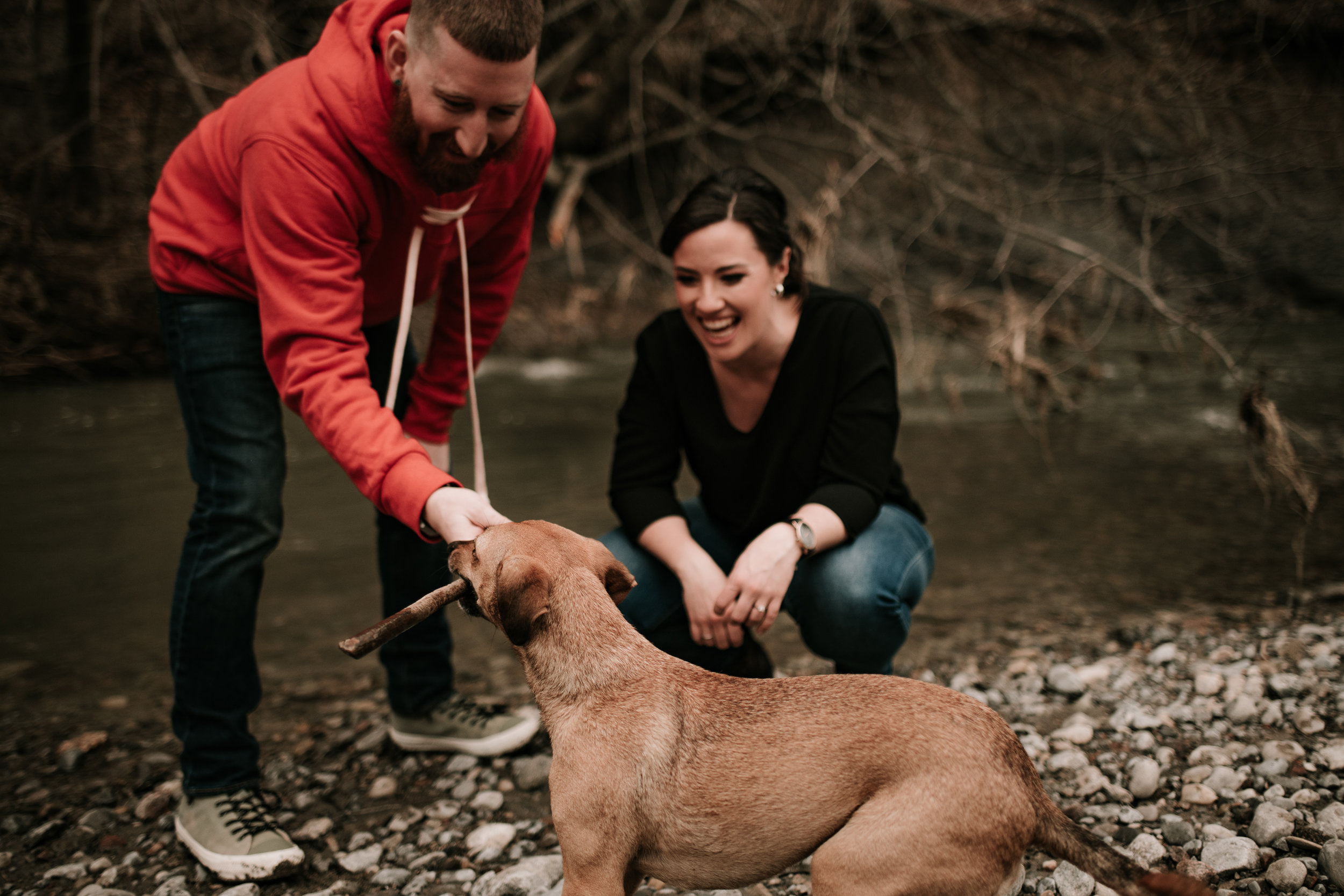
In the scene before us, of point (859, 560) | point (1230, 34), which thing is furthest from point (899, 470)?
point (1230, 34)

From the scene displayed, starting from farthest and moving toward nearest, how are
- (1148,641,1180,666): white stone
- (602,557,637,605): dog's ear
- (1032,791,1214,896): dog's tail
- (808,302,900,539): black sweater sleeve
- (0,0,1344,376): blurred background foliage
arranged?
(0,0,1344,376): blurred background foliage
(1148,641,1180,666): white stone
(808,302,900,539): black sweater sleeve
(602,557,637,605): dog's ear
(1032,791,1214,896): dog's tail

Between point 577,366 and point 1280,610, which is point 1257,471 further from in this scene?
point 577,366

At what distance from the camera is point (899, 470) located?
362cm

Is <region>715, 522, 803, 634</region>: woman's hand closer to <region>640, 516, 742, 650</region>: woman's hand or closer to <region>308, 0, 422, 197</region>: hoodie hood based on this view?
<region>640, 516, 742, 650</region>: woman's hand

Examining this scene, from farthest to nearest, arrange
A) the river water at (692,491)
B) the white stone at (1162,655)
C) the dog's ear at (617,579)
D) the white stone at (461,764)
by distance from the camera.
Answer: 1. the river water at (692,491)
2. the white stone at (1162,655)
3. the white stone at (461,764)
4. the dog's ear at (617,579)

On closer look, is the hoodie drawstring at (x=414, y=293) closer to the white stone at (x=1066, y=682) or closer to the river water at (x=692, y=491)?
the river water at (x=692, y=491)

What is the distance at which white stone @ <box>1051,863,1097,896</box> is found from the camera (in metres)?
2.49

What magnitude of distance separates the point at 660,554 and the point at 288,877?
1506 mm

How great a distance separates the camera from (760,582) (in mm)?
2809

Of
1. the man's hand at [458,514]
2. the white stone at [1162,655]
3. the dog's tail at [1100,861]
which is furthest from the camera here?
the white stone at [1162,655]

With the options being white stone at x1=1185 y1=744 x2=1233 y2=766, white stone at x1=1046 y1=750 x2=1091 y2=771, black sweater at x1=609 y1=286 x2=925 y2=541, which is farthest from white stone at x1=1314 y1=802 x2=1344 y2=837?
black sweater at x1=609 y1=286 x2=925 y2=541

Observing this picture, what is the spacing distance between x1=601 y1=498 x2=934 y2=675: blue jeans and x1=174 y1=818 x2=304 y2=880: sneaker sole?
4.07ft

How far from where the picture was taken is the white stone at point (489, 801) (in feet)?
10.4

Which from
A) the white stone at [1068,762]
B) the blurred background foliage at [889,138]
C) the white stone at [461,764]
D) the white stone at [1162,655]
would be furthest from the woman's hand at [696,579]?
the blurred background foliage at [889,138]
